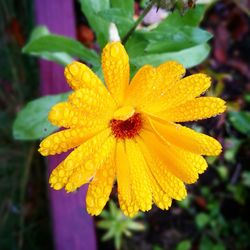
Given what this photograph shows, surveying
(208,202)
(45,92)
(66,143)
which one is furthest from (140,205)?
(208,202)

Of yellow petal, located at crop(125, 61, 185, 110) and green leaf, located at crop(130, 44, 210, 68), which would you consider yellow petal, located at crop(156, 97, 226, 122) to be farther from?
green leaf, located at crop(130, 44, 210, 68)

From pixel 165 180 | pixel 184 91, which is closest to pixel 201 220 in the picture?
pixel 165 180

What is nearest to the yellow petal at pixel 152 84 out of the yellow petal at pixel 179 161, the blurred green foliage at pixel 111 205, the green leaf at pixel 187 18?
the yellow petal at pixel 179 161

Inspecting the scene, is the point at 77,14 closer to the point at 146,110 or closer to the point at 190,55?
the point at 190,55

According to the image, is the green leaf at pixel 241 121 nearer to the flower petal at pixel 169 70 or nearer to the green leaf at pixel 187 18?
the green leaf at pixel 187 18

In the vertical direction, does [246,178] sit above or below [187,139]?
below

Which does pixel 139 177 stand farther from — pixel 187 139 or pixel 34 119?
pixel 34 119
